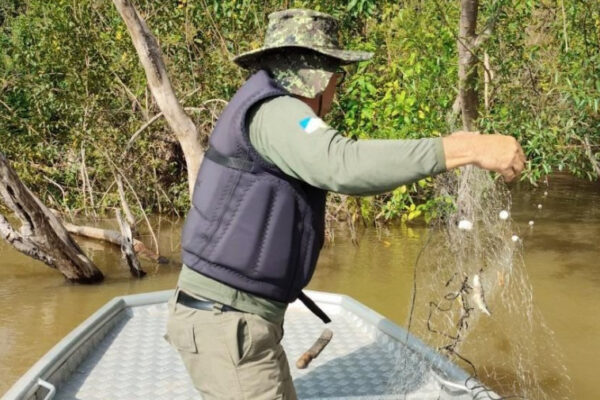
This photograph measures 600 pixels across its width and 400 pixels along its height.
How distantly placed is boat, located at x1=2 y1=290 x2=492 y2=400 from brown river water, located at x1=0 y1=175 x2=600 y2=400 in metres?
1.99

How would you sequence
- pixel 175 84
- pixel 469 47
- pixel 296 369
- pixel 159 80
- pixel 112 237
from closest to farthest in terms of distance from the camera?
pixel 296 369 < pixel 469 47 < pixel 159 80 < pixel 112 237 < pixel 175 84

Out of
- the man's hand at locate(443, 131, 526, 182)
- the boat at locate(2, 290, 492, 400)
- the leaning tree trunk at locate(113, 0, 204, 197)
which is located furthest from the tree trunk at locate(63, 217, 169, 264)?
the man's hand at locate(443, 131, 526, 182)

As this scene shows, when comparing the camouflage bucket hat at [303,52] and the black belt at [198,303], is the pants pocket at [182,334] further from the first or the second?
the camouflage bucket hat at [303,52]

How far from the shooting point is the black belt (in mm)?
2059

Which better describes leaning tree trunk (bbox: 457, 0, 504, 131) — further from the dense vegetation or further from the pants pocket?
the pants pocket

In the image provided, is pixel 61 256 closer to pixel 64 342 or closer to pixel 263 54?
pixel 64 342

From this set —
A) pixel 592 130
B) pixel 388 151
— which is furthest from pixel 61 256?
pixel 388 151

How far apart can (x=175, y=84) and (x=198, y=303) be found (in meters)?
8.31

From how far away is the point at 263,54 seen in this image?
213cm

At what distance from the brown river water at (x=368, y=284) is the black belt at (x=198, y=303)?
3869 millimetres

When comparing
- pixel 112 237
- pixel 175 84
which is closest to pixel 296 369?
pixel 112 237

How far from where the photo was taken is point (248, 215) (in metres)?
1.99

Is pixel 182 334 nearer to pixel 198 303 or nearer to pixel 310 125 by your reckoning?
pixel 198 303

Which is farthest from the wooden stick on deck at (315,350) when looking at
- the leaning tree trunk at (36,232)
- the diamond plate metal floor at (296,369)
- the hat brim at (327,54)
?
the leaning tree trunk at (36,232)
